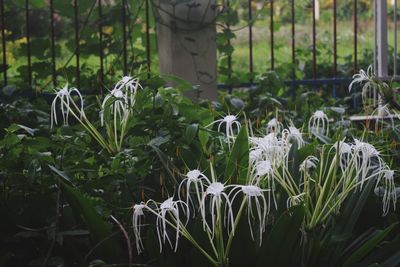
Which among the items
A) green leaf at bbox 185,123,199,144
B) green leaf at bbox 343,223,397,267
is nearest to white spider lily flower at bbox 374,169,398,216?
green leaf at bbox 343,223,397,267

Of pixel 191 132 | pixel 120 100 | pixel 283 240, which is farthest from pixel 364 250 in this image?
pixel 120 100

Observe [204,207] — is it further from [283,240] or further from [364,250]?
[364,250]

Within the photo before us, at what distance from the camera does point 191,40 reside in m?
4.52

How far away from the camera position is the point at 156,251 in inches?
105

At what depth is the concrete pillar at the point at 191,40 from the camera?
449cm

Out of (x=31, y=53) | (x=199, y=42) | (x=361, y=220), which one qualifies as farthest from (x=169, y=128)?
(x=31, y=53)

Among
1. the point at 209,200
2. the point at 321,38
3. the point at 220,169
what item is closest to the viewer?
the point at 209,200

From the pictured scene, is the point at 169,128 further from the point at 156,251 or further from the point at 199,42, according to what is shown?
the point at 199,42

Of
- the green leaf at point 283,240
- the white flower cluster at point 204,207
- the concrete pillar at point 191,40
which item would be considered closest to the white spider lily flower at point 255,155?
the white flower cluster at point 204,207

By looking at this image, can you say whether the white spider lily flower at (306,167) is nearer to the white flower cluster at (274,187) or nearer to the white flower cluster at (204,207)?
the white flower cluster at (274,187)

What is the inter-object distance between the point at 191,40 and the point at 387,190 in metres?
1.85

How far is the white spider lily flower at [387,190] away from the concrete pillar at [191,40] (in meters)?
1.64

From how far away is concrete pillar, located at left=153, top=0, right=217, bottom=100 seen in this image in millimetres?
4488

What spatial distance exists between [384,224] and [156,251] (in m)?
0.84
